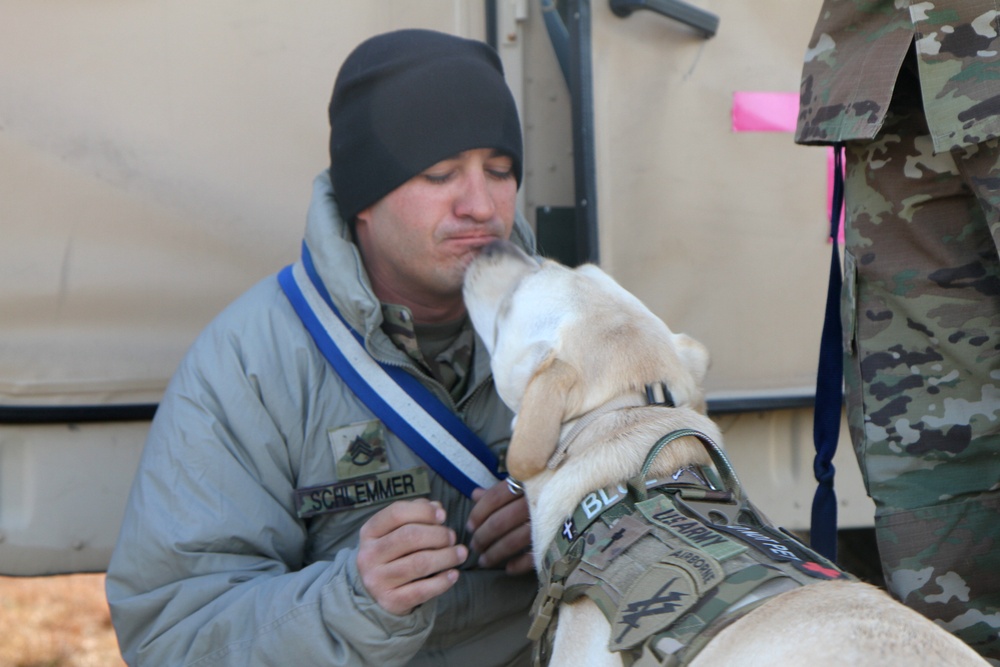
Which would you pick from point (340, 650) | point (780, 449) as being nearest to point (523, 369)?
point (340, 650)

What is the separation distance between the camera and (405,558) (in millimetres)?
1967

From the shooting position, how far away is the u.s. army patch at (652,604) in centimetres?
156

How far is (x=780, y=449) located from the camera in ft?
10.5

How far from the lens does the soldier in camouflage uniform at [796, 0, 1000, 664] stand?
2141 mm

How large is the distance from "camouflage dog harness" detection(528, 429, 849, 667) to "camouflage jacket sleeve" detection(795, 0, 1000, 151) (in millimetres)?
792

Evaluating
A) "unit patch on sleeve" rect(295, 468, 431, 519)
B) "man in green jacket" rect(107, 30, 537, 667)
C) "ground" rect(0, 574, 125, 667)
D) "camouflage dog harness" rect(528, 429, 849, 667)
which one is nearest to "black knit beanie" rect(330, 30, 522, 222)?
"man in green jacket" rect(107, 30, 537, 667)

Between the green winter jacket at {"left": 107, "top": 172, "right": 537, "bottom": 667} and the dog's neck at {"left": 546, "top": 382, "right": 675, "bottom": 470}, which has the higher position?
the dog's neck at {"left": 546, "top": 382, "right": 675, "bottom": 470}

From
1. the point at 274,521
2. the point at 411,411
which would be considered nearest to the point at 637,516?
the point at 411,411

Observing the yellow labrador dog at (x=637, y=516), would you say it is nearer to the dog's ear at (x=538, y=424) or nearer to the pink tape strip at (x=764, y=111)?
the dog's ear at (x=538, y=424)

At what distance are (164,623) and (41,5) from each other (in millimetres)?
1703

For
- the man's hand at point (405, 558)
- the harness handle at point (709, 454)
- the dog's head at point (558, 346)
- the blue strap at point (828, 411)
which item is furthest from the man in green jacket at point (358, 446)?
the blue strap at point (828, 411)

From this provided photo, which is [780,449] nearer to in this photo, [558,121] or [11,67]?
[558,121]

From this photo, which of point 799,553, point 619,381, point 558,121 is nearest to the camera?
point 799,553

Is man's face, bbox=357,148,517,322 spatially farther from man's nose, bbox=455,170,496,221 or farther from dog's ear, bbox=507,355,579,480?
dog's ear, bbox=507,355,579,480
